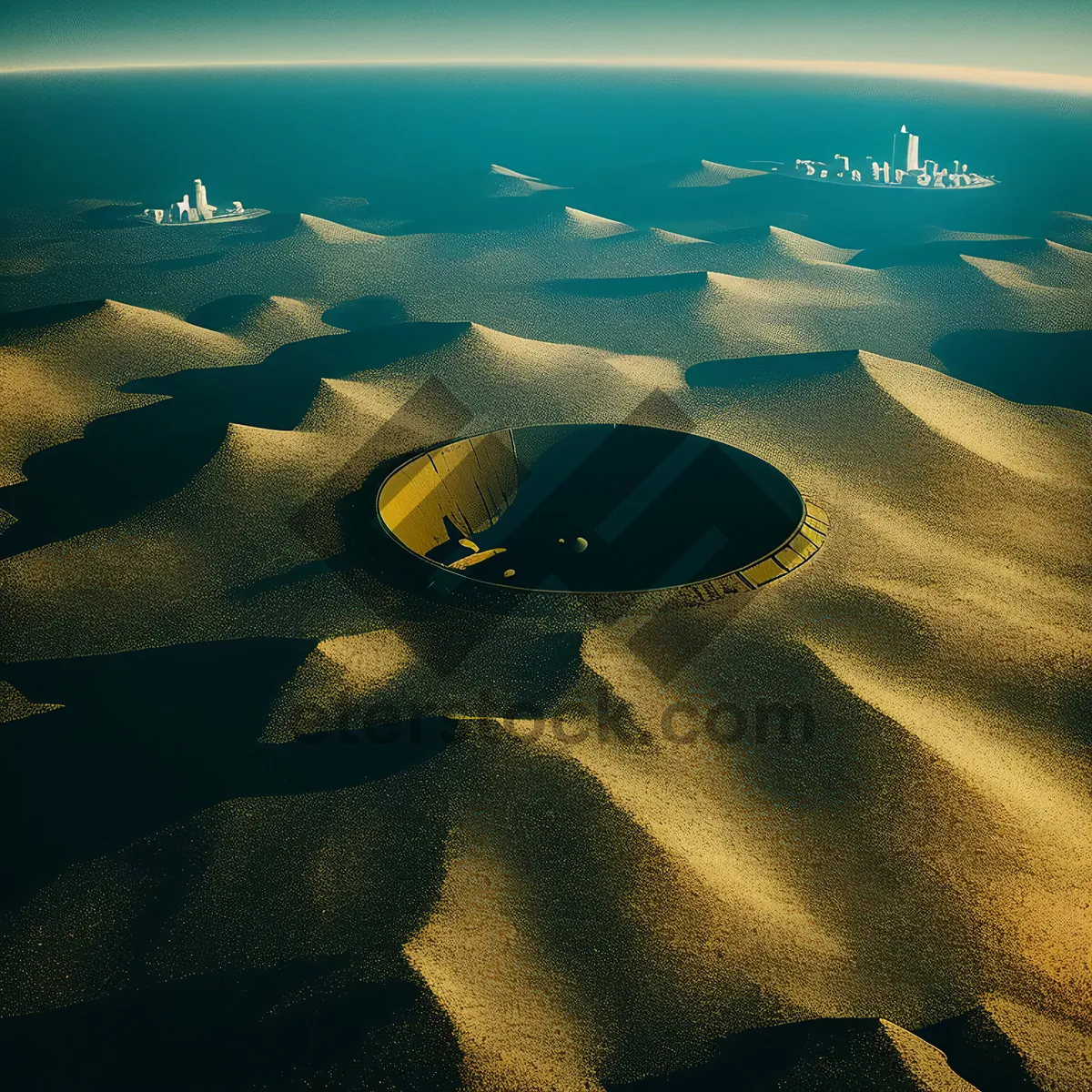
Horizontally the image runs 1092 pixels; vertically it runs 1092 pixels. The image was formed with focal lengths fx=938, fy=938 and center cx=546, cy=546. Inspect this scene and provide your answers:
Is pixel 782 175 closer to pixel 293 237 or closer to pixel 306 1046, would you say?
pixel 293 237

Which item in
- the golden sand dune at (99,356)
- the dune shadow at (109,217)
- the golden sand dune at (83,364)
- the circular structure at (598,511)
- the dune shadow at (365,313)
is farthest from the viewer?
the dune shadow at (109,217)

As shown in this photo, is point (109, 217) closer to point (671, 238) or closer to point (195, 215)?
point (195, 215)

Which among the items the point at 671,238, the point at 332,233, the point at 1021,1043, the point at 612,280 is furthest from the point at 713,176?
the point at 1021,1043

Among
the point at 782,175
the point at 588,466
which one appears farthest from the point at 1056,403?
the point at 782,175

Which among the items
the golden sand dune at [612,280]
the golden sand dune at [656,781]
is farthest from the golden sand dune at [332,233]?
the golden sand dune at [656,781]

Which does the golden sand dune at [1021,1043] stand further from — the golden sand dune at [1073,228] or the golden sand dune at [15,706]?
the golden sand dune at [1073,228]
